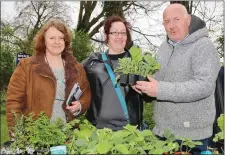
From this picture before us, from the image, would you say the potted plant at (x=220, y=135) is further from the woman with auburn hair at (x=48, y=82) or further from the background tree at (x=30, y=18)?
the background tree at (x=30, y=18)

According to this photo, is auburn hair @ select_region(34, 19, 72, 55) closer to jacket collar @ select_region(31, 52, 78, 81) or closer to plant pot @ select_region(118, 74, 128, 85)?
jacket collar @ select_region(31, 52, 78, 81)

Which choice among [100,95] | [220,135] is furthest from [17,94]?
[220,135]

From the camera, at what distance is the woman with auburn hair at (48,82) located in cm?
267

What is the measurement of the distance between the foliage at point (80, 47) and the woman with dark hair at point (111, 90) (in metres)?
5.05

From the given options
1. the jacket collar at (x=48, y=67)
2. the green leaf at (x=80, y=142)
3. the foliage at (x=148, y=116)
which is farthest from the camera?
the foliage at (x=148, y=116)

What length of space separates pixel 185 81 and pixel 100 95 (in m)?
0.70

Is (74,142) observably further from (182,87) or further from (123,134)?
(182,87)

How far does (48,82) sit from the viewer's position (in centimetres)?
270

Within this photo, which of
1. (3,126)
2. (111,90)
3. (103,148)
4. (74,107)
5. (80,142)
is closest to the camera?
(103,148)

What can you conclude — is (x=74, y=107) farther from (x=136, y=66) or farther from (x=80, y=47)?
(x=80, y=47)

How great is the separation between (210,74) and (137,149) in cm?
81

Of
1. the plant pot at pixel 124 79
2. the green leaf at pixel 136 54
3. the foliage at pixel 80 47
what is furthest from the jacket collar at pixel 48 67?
the foliage at pixel 80 47

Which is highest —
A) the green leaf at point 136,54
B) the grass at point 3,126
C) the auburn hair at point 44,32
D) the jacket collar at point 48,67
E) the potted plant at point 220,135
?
the auburn hair at point 44,32

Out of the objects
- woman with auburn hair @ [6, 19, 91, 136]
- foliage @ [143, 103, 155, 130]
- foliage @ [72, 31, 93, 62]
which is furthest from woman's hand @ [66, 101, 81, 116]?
foliage @ [72, 31, 93, 62]
